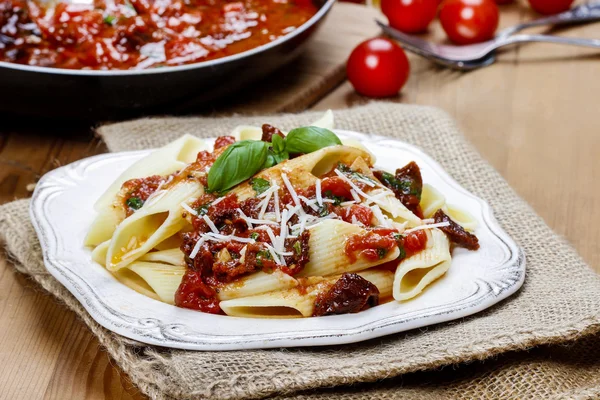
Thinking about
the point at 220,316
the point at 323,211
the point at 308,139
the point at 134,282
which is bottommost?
Answer: the point at 134,282

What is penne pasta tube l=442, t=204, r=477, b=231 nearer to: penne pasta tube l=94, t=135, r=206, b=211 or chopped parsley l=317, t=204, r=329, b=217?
chopped parsley l=317, t=204, r=329, b=217

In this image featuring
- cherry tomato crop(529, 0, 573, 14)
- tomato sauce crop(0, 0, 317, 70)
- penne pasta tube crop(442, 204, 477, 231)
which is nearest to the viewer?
penne pasta tube crop(442, 204, 477, 231)

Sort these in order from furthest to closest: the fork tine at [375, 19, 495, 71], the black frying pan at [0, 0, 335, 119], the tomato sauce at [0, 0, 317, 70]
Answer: the fork tine at [375, 19, 495, 71]
the tomato sauce at [0, 0, 317, 70]
the black frying pan at [0, 0, 335, 119]

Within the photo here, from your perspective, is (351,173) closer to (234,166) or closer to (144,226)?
(234,166)

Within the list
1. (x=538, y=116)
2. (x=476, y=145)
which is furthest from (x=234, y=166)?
(x=538, y=116)

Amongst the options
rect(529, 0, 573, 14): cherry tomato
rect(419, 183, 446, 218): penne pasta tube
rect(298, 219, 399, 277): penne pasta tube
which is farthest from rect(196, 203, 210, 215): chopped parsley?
rect(529, 0, 573, 14): cherry tomato
